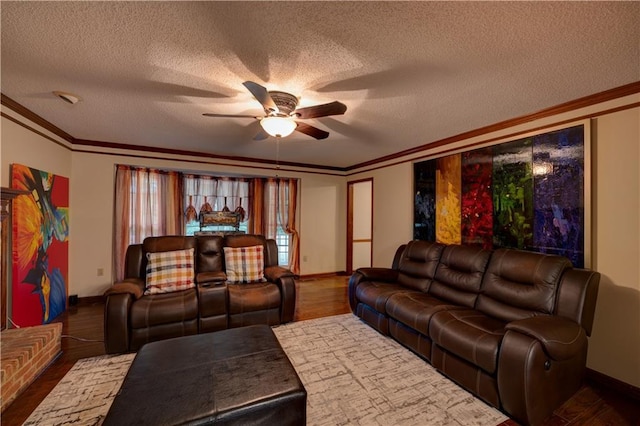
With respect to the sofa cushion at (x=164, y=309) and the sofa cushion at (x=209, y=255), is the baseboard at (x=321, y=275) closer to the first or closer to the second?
the sofa cushion at (x=209, y=255)

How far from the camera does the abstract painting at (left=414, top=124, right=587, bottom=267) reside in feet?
7.88

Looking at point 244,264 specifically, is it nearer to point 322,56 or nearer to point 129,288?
point 129,288

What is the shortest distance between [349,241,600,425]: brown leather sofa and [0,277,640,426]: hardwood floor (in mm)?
137

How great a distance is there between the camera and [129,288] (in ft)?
8.55

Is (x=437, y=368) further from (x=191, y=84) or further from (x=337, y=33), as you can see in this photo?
(x=191, y=84)

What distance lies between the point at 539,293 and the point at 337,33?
2465 mm

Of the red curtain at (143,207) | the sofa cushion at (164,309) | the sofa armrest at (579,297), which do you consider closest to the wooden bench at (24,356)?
the sofa cushion at (164,309)

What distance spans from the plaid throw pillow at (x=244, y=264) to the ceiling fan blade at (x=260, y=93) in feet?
6.49

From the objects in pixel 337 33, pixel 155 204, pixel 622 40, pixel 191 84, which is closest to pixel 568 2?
pixel 622 40

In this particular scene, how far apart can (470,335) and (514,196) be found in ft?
5.57

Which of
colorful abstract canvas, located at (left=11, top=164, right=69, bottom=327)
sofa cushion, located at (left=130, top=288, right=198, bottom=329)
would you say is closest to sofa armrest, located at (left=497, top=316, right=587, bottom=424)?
sofa cushion, located at (left=130, top=288, right=198, bottom=329)

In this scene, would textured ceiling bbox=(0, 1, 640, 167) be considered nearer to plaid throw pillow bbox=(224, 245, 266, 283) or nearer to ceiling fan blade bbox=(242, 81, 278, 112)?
ceiling fan blade bbox=(242, 81, 278, 112)

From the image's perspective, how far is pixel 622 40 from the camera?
1538 millimetres

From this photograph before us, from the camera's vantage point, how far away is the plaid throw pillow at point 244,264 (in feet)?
10.8
